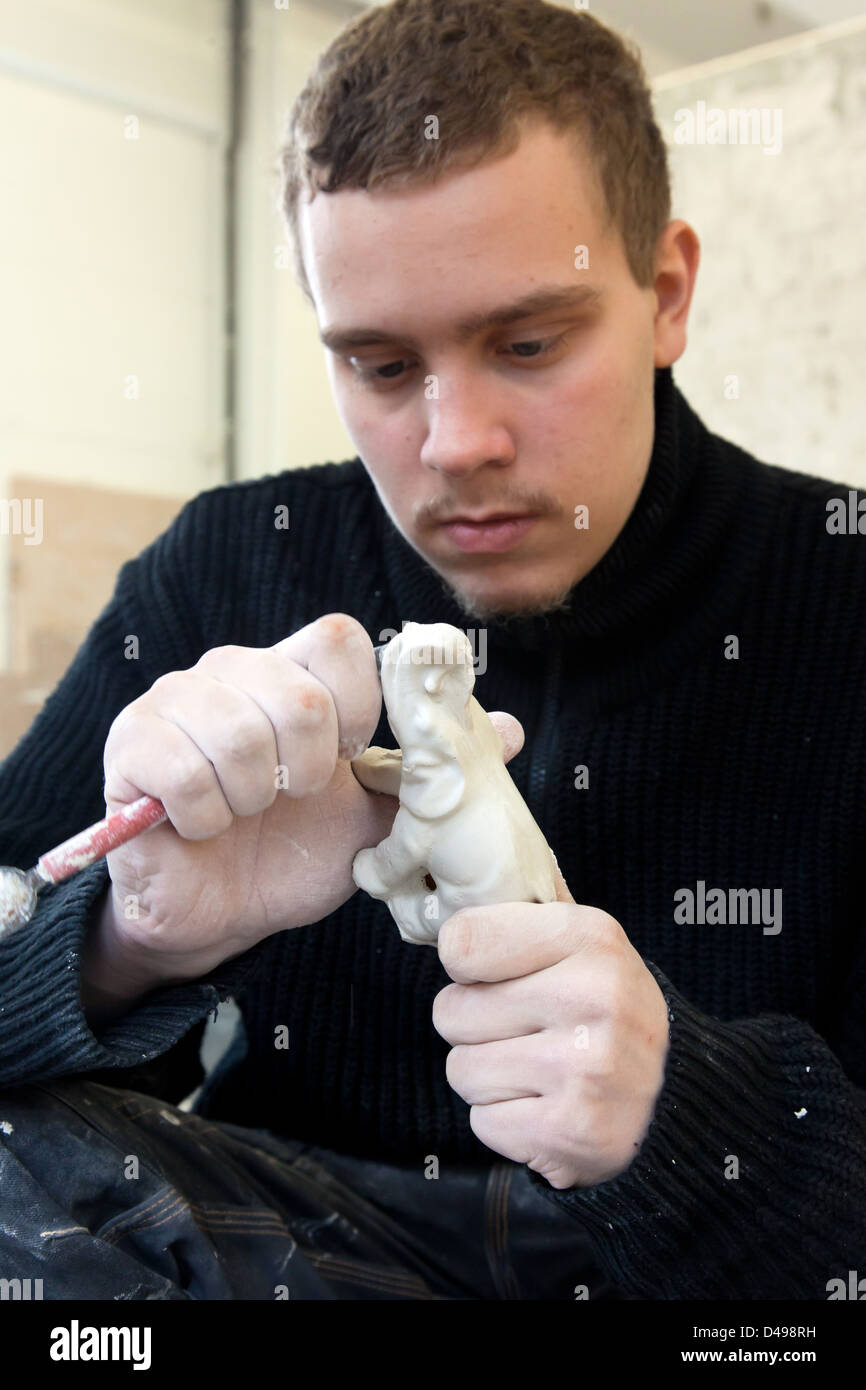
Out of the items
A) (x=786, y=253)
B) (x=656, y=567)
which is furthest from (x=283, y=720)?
(x=786, y=253)

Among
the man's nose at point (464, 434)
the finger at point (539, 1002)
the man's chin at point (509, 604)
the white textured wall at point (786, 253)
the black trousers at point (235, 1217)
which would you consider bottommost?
the black trousers at point (235, 1217)

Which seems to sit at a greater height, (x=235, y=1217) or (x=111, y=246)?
(x=111, y=246)

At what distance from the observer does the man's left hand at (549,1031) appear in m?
0.87

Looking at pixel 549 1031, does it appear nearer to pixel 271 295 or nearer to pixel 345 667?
pixel 345 667

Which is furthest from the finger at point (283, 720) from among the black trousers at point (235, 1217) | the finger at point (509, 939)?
the black trousers at point (235, 1217)

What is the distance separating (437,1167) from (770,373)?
5.87ft

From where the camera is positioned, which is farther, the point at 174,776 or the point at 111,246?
the point at 111,246

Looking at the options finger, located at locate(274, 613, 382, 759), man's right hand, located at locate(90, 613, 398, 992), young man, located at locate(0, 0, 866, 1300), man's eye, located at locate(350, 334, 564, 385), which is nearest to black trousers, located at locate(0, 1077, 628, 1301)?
young man, located at locate(0, 0, 866, 1300)

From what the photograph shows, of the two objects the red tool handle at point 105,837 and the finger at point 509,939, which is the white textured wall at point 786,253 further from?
the red tool handle at point 105,837

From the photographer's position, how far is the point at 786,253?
2.49 metres

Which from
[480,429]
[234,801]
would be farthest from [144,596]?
[234,801]

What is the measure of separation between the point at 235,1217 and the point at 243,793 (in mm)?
432

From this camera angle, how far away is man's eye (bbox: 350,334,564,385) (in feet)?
3.81

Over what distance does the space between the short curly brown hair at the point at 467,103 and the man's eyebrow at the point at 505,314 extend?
12 cm
